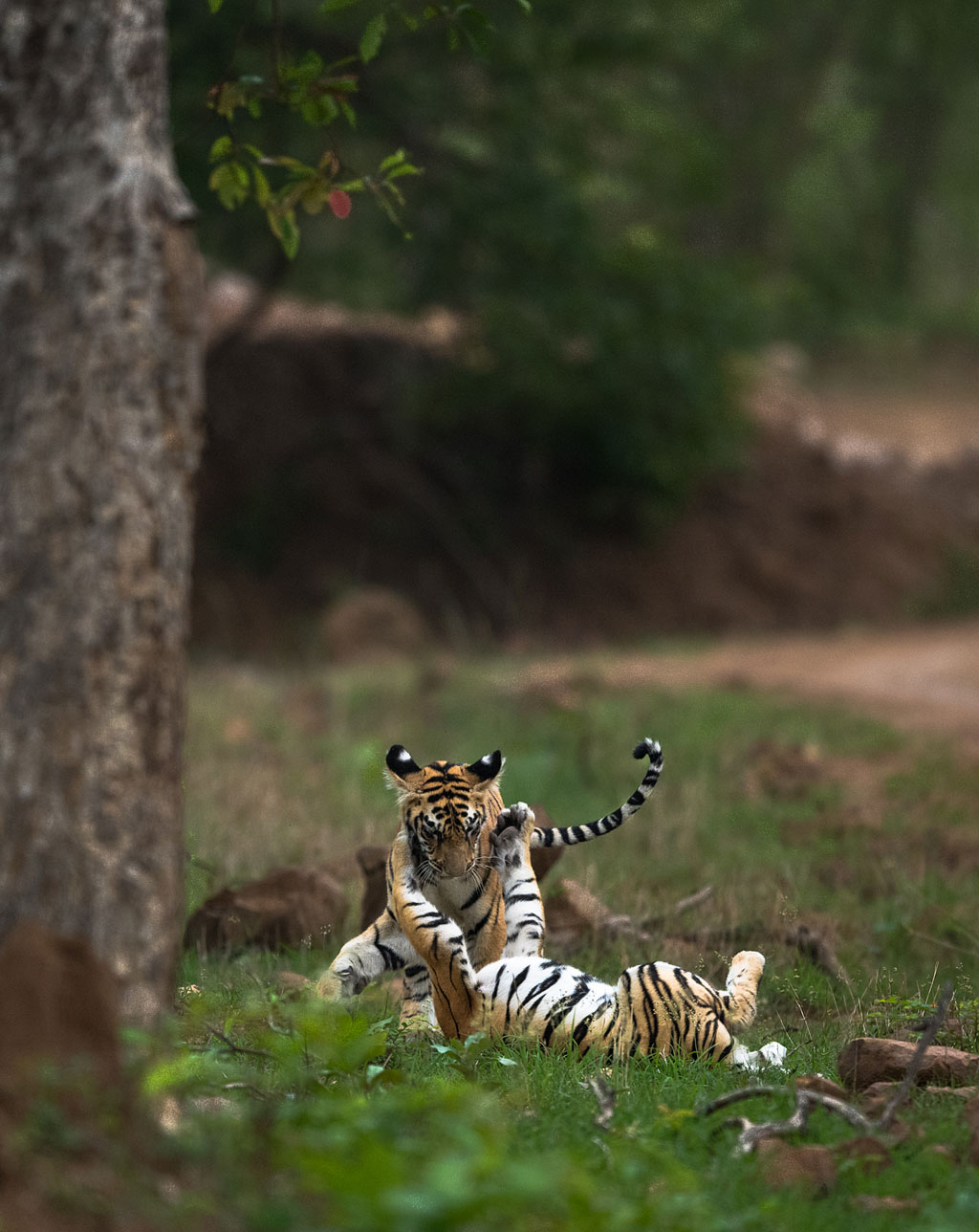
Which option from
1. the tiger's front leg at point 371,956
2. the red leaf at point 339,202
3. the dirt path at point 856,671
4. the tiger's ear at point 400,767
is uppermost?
the red leaf at point 339,202

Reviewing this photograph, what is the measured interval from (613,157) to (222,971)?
15.3m

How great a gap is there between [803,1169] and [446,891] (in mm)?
1473

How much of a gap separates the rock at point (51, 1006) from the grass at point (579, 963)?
0.13 m

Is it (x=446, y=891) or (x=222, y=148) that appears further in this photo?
(x=222, y=148)

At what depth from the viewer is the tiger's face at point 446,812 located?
4.33m

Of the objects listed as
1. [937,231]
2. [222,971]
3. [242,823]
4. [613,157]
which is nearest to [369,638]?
[613,157]

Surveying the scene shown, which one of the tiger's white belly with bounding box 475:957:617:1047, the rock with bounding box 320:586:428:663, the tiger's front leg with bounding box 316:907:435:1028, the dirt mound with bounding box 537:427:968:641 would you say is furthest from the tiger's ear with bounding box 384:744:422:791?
the dirt mound with bounding box 537:427:968:641

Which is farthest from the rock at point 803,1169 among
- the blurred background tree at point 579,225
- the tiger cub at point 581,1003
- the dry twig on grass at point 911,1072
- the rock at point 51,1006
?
the blurred background tree at point 579,225

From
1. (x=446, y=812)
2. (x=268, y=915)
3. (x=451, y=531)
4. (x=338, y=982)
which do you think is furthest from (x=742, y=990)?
(x=451, y=531)

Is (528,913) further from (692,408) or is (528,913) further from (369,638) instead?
(692,408)

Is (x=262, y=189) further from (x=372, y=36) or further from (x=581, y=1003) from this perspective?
(x=581, y=1003)

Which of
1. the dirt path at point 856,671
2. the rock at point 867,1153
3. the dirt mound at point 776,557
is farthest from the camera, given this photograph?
the dirt mound at point 776,557

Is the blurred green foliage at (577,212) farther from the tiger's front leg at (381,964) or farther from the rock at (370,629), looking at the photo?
the tiger's front leg at (381,964)

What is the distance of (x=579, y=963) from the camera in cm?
542
